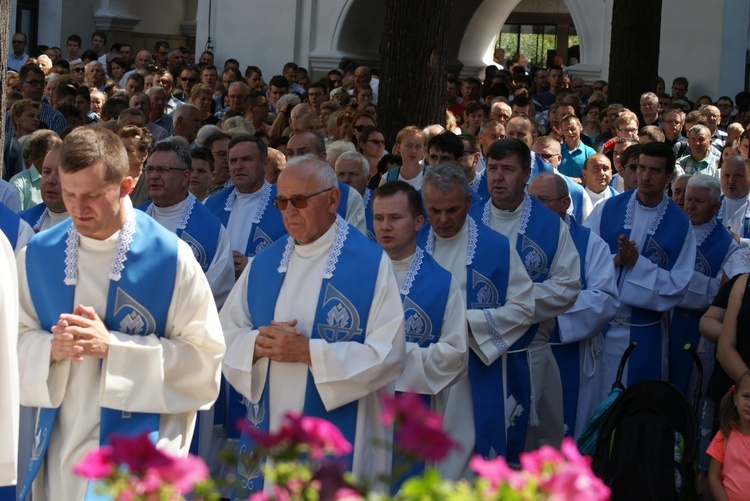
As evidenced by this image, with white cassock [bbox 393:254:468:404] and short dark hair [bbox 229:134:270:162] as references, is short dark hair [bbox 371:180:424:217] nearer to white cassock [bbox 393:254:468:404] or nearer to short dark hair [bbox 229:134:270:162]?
white cassock [bbox 393:254:468:404]

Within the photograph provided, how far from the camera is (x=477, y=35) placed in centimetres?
2455

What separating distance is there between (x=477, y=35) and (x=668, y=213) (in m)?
17.1

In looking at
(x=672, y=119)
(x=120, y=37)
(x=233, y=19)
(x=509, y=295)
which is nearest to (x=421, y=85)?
(x=672, y=119)

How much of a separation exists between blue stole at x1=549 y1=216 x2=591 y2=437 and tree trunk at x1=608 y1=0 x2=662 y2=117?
8.02 meters

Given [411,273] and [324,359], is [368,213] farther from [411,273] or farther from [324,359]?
[324,359]

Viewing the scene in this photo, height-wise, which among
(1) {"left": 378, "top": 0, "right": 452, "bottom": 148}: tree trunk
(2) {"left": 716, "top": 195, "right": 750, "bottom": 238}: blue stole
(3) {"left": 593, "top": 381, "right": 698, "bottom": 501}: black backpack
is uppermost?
(1) {"left": 378, "top": 0, "right": 452, "bottom": 148}: tree trunk

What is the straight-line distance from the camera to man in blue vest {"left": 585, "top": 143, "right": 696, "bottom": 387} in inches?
302

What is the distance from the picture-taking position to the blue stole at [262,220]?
7.60m

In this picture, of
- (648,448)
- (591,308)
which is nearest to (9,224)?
(648,448)

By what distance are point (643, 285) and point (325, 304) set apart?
3.23m

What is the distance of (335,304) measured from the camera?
16.3 feet

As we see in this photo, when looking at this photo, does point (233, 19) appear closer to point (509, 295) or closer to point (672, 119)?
point (672, 119)

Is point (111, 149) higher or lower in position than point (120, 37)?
lower

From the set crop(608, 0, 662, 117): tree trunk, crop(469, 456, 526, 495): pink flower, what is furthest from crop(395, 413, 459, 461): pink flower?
crop(608, 0, 662, 117): tree trunk
